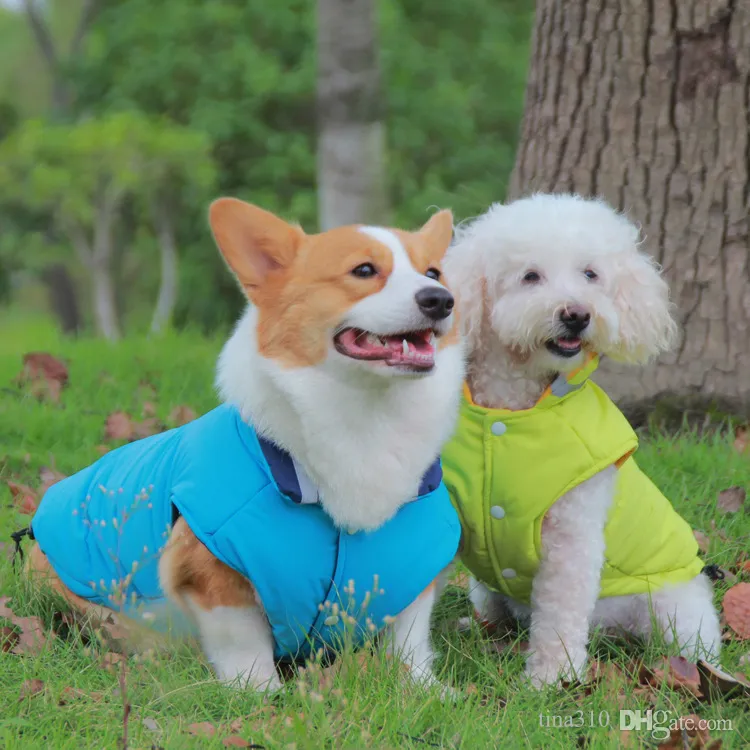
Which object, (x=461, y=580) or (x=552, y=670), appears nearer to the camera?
(x=552, y=670)

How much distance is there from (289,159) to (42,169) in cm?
555

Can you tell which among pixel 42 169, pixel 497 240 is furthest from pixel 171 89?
pixel 497 240

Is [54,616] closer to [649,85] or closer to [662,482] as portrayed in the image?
[662,482]

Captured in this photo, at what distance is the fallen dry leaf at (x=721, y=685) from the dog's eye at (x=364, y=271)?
1412mm

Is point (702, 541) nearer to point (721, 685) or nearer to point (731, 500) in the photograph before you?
point (731, 500)

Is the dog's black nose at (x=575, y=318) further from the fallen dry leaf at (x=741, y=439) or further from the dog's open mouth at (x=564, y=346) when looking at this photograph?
the fallen dry leaf at (x=741, y=439)

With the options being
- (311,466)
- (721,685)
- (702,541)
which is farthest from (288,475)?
Result: (702,541)

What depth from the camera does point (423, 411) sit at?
291 centimetres

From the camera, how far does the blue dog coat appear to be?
2721 millimetres

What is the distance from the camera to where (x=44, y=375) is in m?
5.51

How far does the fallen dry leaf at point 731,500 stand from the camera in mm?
4082

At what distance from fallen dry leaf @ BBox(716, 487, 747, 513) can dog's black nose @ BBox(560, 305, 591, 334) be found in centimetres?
130

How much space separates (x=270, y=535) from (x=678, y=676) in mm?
1173

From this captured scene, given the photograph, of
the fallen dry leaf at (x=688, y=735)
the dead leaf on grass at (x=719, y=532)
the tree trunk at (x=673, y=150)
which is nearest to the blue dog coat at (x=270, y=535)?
the fallen dry leaf at (x=688, y=735)
